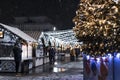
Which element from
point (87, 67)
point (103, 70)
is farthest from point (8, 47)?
point (103, 70)

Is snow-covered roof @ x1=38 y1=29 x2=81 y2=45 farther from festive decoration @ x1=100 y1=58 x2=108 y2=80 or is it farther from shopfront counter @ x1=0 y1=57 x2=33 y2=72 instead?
festive decoration @ x1=100 y1=58 x2=108 y2=80

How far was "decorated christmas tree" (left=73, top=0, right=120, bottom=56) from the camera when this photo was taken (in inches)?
460

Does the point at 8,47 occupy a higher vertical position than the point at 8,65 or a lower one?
higher

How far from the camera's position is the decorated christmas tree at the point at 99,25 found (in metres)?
11.7

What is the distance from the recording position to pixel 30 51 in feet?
122

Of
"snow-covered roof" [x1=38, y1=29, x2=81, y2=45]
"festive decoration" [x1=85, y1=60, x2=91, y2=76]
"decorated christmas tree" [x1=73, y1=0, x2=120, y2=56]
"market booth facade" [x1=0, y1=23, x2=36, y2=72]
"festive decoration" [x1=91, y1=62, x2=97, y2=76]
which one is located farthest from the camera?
"snow-covered roof" [x1=38, y1=29, x2=81, y2=45]

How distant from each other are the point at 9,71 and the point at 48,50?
16299 millimetres

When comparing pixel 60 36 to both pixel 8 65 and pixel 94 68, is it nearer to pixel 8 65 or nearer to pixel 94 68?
pixel 8 65

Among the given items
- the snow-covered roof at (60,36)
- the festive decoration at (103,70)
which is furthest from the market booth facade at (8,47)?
the festive decoration at (103,70)

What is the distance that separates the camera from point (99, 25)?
469 inches

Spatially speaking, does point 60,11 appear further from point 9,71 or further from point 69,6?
point 9,71

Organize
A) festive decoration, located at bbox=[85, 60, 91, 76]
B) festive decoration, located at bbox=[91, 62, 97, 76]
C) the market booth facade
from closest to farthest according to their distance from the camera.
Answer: festive decoration, located at bbox=[91, 62, 97, 76] → festive decoration, located at bbox=[85, 60, 91, 76] → the market booth facade

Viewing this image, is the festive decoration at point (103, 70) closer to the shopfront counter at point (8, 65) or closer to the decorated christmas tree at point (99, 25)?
the decorated christmas tree at point (99, 25)

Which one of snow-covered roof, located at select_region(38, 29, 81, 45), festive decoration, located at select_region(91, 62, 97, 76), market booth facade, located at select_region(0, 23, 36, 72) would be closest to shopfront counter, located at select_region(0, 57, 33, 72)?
market booth facade, located at select_region(0, 23, 36, 72)
